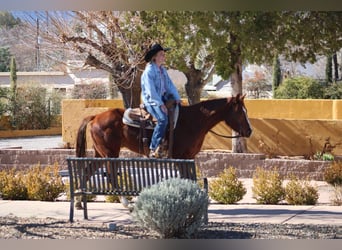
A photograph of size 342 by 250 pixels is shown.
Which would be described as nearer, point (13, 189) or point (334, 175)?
point (13, 189)

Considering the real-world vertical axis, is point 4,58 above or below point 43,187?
above

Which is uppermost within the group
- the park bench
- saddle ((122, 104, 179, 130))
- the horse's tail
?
saddle ((122, 104, 179, 130))

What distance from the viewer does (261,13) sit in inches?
509

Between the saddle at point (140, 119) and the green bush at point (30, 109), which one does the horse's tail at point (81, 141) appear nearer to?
the saddle at point (140, 119)

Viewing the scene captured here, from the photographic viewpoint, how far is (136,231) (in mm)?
10508

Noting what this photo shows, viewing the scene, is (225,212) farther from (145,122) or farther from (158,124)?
(145,122)

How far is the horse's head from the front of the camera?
42.1 ft

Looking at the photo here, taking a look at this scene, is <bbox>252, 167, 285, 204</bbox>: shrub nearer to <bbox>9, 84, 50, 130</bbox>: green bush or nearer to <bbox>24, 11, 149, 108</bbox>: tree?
<bbox>24, 11, 149, 108</bbox>: tree

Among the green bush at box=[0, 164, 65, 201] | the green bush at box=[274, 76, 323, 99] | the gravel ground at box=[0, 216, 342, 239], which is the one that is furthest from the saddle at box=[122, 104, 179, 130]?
the green bush at box=[274, 76, 323, 99]

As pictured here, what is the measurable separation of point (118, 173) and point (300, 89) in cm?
2490

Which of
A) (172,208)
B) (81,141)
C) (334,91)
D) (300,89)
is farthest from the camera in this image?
(300,89)

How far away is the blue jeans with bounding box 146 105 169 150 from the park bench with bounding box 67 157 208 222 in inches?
43.7

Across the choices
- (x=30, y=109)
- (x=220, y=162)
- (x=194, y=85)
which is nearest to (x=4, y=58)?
(x=30, y=109)
